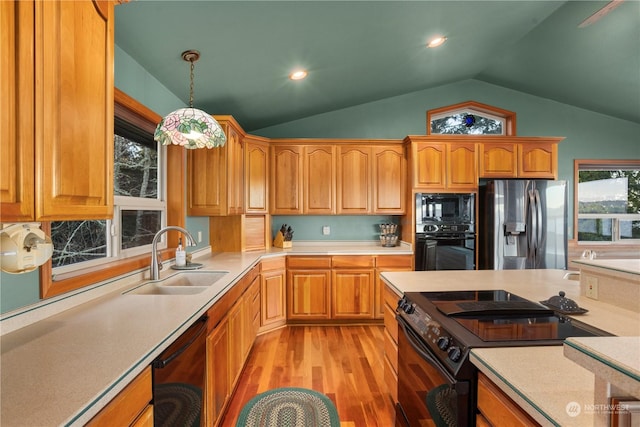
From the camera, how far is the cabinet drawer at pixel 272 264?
3.33 metres

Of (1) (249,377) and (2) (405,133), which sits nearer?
(1) (249,377)

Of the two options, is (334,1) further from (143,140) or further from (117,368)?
(117,368)

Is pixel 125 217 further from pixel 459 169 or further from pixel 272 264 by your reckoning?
pixel 459 169

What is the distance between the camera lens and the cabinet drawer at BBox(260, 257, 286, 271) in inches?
131

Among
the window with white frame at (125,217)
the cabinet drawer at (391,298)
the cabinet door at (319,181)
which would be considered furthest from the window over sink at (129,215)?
the cabinet drawer at (391,298)

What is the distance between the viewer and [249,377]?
249cm

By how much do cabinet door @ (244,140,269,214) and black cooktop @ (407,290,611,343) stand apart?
2.40 m

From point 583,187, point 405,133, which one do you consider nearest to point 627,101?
point 583,187

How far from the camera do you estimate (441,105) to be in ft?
14.0

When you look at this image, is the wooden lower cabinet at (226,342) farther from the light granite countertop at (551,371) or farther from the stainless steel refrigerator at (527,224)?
the stainless steel refrigerator at (527,224)

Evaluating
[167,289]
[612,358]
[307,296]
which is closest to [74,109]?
[167,289]

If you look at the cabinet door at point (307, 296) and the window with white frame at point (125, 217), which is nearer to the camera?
the window with white frame at point (125, 217)

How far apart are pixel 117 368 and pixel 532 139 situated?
4.45 meters

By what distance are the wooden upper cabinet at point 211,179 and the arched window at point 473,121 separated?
110 inches
